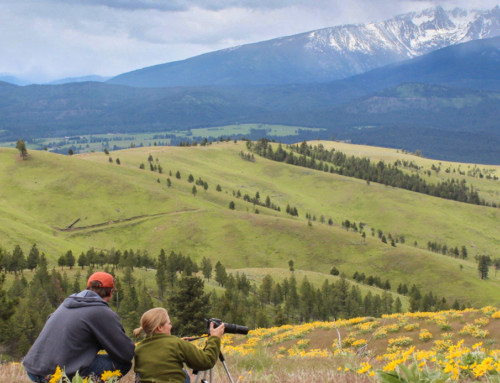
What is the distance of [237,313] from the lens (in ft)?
210

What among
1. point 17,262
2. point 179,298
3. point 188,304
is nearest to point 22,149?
point 17,262

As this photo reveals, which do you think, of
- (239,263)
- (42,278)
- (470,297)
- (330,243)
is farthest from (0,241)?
(470,297)

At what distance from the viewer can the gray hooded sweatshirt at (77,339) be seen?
7.98m

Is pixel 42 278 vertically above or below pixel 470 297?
above

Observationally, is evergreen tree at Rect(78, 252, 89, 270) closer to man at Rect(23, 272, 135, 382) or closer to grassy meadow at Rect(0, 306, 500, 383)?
grassy meadow at Rect(0, 306, 500, 383)

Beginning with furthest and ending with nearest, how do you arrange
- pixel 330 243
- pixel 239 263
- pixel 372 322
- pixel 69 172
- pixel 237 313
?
pixel 69 172 < pixel 330 243 < pixel 239 263 < pixel 237 313 < pixel 372 322

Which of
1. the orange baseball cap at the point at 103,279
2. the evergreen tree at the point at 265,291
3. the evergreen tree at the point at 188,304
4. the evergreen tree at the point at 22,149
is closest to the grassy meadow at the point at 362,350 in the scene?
the orange baseball cap at the point at 103,279

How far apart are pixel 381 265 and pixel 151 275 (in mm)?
78025

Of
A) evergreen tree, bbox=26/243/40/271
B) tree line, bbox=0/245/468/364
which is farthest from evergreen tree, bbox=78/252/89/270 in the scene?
evergreen tree, bbox=26/243/40/271

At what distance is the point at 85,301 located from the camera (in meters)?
8.28

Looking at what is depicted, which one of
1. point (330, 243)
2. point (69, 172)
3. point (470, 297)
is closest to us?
point (470, 297)

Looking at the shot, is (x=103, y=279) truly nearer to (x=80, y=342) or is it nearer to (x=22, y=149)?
(x=80, y=342)

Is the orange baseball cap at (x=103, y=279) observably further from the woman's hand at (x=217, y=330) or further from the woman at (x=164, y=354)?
the woman's hand at (x=217, y=330)

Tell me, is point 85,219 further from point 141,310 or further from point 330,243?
point 141,310
